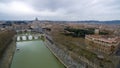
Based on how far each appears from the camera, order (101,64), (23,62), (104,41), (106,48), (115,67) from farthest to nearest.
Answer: (104,41)
(106,48)
(23,62)
(101,64)
(115,67)

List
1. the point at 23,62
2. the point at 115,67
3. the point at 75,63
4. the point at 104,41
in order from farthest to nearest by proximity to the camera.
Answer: the point at 104,41
the point at 23,62
the point at 75,63
the point at 115,67

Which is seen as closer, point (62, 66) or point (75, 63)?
point (75, 63)

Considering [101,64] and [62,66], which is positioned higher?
[101,64]

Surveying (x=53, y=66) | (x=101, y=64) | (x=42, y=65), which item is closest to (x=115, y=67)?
(x=101, y=64)

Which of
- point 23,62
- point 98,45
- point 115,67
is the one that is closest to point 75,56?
point 115,67

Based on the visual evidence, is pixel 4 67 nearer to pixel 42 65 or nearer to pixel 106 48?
pixel 42 65

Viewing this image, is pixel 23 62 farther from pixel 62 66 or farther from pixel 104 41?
pixel 104 41

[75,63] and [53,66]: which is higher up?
[75,63]

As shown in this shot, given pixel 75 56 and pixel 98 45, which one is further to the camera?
pixel 98 45

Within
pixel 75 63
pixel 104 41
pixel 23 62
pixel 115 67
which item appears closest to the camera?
pixel 115 67
